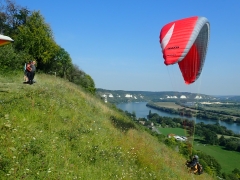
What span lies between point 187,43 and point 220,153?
40448 millimetres

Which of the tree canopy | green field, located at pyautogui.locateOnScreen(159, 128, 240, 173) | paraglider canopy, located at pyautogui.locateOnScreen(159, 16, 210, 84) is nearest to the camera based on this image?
paraglider canopy, located at pyautogui.locateOnScreen(159, 16, 210, 84)

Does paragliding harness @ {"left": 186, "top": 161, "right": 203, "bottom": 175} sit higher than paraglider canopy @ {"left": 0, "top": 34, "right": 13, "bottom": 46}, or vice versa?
paraglider canopy @ {"left": 0, "top": 34, "right": 13, "bottom": 46}

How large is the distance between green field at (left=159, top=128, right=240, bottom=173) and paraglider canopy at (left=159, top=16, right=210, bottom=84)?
26.2m

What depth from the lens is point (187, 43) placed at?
823cm

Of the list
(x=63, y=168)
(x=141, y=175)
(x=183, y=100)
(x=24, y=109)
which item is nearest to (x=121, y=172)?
(x=141, y=175)

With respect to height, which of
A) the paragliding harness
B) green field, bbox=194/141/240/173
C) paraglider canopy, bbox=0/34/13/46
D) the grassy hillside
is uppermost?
paraglider canopy, bbox=0/34/13/46

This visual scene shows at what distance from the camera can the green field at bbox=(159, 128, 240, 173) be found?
36362mm

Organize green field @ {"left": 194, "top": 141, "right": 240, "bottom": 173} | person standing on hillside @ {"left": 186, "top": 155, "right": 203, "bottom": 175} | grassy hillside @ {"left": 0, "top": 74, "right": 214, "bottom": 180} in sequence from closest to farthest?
grassy hillside @ {"left": 0, "top": 74, "right": 214, "bottom": 180} → person standing on hillside @ {"left": 186, "top": 155, "right": 203, "bottom": 175} → green field @ {"left": 194, "top": 141, "right": 240, "bottom": 173}

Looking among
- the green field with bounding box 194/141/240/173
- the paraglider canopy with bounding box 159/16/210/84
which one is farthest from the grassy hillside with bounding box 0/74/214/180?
the green field with bounding box 194/141/240/173

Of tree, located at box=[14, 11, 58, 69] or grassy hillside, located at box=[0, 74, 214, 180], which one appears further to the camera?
tree, located at box=[14, 11, 58, 69]

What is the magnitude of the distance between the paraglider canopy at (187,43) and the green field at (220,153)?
2617cm

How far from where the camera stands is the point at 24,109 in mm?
7410

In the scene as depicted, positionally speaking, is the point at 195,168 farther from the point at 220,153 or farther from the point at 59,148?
the point at 220,153

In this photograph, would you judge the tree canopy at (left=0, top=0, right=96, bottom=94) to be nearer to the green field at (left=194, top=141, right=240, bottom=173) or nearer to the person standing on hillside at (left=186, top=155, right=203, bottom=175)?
the person standing on hillside at (left=186, top=155, right=203, bottom=175)
